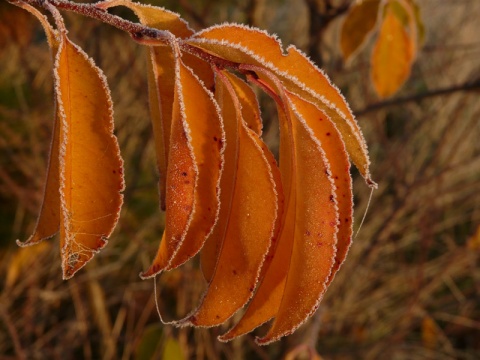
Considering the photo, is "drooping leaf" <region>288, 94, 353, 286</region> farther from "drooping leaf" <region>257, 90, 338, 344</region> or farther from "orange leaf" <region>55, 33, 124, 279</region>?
"orange leaf" <region>55, 33, 124, 279</region>

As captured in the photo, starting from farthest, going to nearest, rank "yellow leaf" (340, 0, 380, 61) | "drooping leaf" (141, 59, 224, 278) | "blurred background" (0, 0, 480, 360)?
"blurred background" (0, 0, 480, 360), "yellow leaf" (340, 0, 380, 61), "drooping leaf" (141, 59, 224, 278)

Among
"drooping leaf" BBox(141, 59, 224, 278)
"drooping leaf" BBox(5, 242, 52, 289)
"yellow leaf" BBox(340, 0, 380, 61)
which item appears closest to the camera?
"drooping leaf" BBox(141, 59, 224, 278)

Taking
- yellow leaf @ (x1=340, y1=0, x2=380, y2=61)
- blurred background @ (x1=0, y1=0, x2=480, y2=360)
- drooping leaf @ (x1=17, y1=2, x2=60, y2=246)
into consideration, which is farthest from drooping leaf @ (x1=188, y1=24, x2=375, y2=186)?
blurred background @ (x1=0, y1=0, x2=480, y2=360)

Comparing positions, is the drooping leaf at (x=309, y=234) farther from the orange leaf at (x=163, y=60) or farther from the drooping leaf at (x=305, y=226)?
the orange leaf at (x=163, y=60)

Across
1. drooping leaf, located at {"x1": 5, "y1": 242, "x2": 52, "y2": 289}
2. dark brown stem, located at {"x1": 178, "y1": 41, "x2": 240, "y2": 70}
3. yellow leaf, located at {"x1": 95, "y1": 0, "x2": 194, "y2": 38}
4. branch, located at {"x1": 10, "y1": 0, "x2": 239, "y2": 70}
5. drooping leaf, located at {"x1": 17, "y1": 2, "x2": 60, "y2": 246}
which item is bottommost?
drooping leaf, located at {"x1": 17, "y1": 2, "x2": 60, "y2": 246}

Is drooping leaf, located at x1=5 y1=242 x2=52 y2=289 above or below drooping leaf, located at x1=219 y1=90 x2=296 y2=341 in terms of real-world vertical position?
above

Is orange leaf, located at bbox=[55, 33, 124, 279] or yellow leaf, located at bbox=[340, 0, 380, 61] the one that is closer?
Answer: orange leaf, located at bbox=[55, 33, 124, 279]

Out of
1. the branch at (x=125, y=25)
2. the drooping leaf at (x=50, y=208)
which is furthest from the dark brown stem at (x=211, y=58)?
the drooping leaf at (x=50, y=208)
